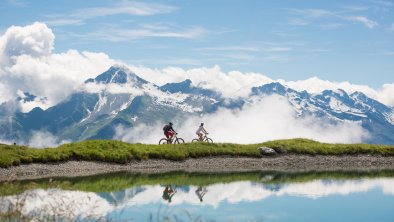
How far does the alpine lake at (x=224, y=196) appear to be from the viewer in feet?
97.7

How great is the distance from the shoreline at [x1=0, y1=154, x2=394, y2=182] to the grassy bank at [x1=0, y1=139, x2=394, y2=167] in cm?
113

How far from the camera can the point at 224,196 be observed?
3944 centimetres

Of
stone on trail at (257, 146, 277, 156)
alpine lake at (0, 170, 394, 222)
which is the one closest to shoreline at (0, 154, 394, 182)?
stone on trail at (257, 146, 277, 156)

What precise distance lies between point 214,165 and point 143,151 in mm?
8997

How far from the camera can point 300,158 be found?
74.3 meters

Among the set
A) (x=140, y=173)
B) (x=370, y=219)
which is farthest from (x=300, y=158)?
(x=370, y=219)

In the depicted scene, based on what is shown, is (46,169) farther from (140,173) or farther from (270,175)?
(270,175)

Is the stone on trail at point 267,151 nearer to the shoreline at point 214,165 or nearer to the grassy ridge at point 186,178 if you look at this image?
the shoreline at point 214,165

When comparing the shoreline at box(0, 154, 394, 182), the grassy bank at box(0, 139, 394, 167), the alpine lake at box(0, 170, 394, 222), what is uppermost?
the grassy bank at box(0, 139, 394, 167)

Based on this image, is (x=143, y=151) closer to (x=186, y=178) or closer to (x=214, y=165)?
(x=214, y=165)

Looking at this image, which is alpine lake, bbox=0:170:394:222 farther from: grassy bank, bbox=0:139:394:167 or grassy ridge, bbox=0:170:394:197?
grassy bank, bbox=0:139:394:167

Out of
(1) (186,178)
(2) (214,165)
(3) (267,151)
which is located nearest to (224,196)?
(1) (186,178)

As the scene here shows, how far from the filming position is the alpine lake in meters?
29.8

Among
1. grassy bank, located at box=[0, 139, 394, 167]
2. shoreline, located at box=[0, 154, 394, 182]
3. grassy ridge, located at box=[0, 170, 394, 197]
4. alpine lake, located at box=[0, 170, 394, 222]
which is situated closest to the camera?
alpine lake, located at box=[0, 170, 394, 222]
